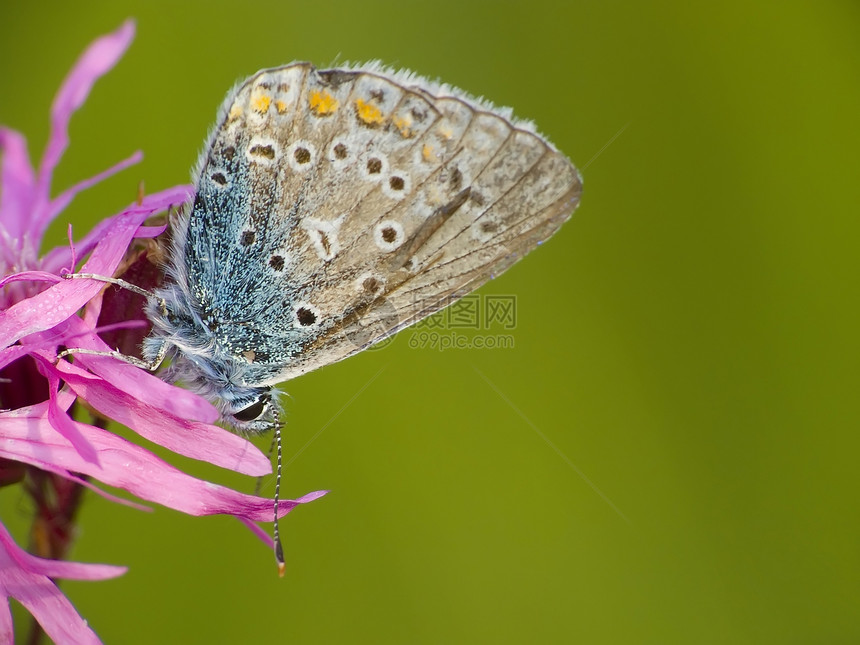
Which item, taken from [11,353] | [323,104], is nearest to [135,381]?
[11,353]

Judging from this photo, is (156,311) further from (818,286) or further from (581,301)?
(818,286)

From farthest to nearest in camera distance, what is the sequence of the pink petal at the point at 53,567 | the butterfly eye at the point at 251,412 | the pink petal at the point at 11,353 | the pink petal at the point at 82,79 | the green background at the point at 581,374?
the green background at the point at 581,374, the pink petal at the point at 82,79, the butterfly eye at the point at 251,412, the pink petal at the point at 11,353, the pink petal at the point at 53,567

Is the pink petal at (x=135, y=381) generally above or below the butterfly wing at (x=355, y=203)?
below

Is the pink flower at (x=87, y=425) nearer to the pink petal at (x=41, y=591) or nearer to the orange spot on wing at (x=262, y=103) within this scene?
the pink petal at (x=41, y=591)

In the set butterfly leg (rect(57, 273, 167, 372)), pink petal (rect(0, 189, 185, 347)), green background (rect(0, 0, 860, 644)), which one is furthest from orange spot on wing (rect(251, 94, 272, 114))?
green background (rect(0, 0, 860, 644))

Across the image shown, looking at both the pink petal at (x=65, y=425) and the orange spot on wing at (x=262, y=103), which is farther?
the orange spot on wing at (x=262, y=103)

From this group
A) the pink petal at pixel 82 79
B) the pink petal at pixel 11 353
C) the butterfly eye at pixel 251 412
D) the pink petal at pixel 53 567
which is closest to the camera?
the pink petal at pixel 53 567

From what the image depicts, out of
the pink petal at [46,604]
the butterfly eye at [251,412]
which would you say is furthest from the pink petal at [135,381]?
the pink petal at [46,604]

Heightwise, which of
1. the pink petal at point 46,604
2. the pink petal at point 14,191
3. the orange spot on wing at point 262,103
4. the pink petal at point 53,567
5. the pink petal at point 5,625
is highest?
the orange spot on wing at point 262,103
